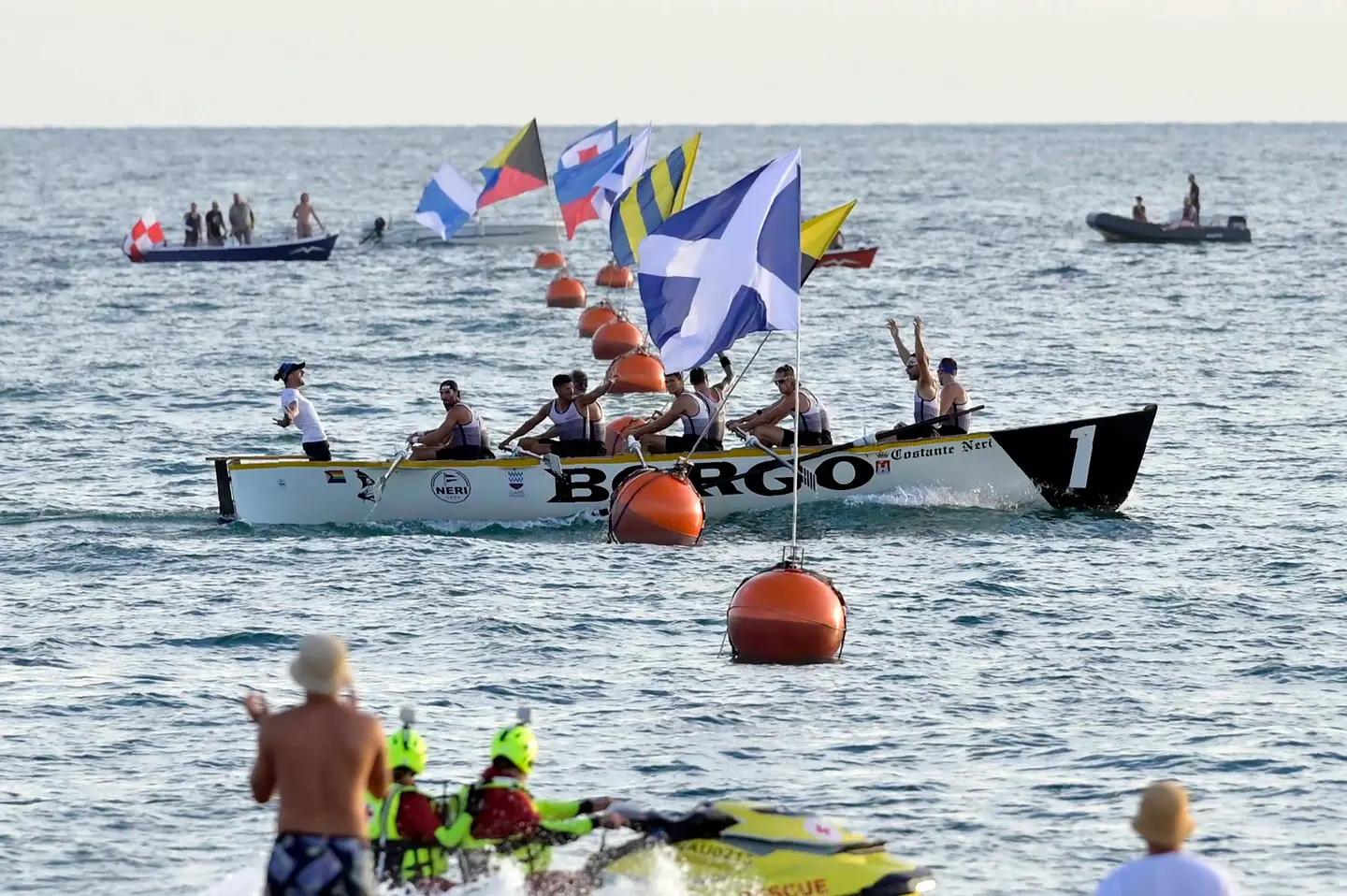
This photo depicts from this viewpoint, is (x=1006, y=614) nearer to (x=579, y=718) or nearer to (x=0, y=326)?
(x=579, y=718)

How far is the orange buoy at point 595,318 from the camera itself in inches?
1657

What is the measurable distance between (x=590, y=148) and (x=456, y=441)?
59.2 feet

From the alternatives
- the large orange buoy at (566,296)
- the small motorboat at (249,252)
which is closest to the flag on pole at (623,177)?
the large orange buoy at (566,296)

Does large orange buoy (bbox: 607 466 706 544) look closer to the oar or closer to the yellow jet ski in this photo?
the oar

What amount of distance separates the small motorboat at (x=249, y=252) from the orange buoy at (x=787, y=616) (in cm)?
4550

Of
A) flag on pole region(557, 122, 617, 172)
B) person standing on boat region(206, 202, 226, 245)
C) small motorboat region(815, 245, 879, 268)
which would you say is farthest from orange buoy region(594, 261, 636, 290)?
person standing on boat region(206, 202, 226, 245)

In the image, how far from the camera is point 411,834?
35.4 feet

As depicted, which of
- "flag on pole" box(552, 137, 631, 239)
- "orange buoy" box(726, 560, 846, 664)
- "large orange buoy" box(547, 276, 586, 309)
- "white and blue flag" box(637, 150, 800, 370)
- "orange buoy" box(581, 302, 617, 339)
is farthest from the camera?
"large orange buoy" box(547, 276, 586, 309)

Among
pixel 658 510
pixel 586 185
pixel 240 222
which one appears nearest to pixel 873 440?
pixel 658 510

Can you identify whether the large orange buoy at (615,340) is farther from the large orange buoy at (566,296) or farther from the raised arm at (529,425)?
the raised arm at (529,425)

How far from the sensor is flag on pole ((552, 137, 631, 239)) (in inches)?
1484

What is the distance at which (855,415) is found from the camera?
105 ft

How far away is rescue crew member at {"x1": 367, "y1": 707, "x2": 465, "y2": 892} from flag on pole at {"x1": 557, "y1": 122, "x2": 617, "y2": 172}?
96.9 ft

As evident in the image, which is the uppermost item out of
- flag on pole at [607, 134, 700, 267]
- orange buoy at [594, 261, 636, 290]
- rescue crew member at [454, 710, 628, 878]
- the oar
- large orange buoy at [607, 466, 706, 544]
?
orange buoy at [594, 261, 636, 290]
